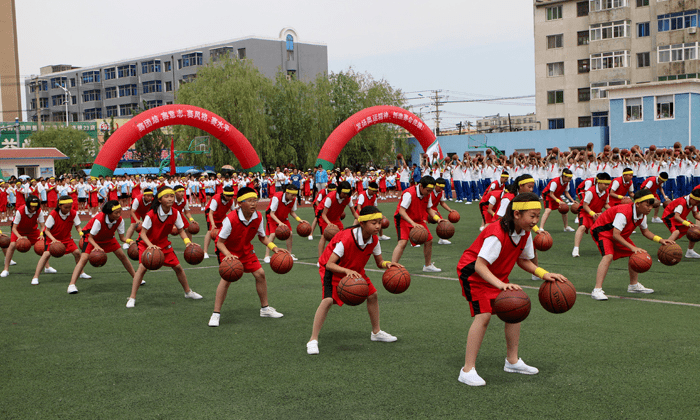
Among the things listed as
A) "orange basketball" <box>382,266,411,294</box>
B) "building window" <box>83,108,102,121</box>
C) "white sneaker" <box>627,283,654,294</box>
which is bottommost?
"white sneaker" <box>627,283,654,294</box>

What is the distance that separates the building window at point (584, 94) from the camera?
5306cm

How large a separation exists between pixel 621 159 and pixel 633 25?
32.8 metres

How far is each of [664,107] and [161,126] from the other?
3325cm

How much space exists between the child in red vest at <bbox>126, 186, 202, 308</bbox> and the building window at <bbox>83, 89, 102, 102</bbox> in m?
91.3

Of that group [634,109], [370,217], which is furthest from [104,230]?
A: [634,109]

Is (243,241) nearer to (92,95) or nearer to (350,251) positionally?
(350,251)

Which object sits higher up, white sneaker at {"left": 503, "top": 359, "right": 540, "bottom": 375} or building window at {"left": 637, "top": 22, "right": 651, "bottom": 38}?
building window at {"left": 637, "top": 22, "right": 651, "bottom": 38}

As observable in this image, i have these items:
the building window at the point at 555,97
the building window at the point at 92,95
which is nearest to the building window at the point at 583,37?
the building window at the point at 555,97

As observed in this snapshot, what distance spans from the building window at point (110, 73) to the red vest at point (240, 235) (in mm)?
90147

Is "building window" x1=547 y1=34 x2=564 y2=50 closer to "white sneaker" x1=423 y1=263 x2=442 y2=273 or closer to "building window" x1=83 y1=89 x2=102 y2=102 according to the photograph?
"white sneaker" x1=423 y1=263 x2=442 y2=273

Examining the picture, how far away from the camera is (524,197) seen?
5.14m

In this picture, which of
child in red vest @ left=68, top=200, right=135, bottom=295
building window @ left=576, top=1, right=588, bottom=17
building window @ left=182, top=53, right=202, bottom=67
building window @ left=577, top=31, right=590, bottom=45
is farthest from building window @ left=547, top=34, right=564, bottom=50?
child in red vest @ left=68, top=200, right=135, bottom=295

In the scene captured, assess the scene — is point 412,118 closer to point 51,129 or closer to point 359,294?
point 359,294

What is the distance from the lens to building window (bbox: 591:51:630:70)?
167ft
